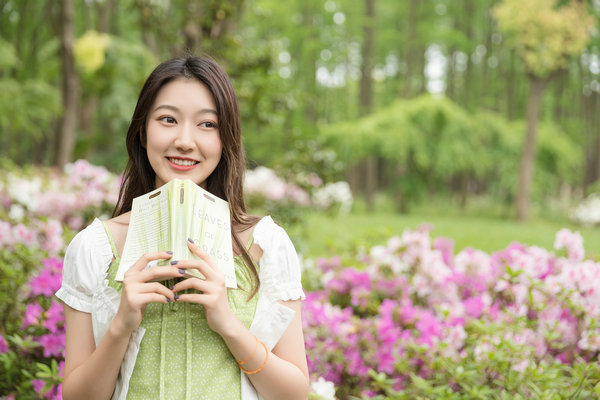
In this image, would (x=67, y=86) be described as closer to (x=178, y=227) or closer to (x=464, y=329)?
(x=464, y=329)

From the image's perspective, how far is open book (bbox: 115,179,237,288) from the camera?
45.9 inches

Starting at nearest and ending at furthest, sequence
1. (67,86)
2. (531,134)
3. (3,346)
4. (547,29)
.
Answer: (3,346) → (67,86) → (547,29) → (531,134)

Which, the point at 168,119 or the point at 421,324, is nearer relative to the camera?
the point at 168,119

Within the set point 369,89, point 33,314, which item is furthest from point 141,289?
point 369,89

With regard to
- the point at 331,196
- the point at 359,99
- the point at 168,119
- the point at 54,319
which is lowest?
the point at 54,319

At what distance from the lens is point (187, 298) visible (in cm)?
112

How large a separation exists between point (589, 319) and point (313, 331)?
3.72 ft

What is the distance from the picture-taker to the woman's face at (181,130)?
135cm

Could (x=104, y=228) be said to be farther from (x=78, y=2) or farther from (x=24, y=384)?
(x=78, y=2)

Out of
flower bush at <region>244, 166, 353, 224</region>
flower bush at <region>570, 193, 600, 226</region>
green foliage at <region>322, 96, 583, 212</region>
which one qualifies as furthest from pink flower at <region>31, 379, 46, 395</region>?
green foliage at <region>322, 96, 583, 212</region>

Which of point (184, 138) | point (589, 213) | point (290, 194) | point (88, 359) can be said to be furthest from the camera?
point (589, 213)

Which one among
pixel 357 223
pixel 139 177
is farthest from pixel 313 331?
pixel 357 223

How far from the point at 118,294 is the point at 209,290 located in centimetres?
28

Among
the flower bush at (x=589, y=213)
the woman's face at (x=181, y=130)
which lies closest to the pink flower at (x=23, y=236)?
the woman's face at (x=181, y=130)
